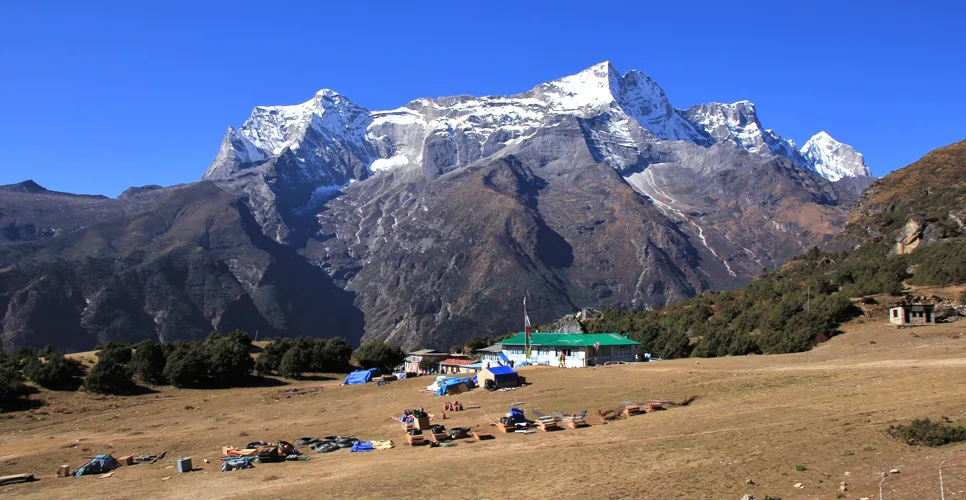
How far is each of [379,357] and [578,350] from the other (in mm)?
26955

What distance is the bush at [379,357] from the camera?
84812mm

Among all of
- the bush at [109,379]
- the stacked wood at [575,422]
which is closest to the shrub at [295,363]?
the bush at [109,379]

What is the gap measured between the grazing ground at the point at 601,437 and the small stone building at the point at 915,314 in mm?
3564

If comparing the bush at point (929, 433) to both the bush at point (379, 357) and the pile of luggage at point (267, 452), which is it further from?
the bush at point (379, 357)

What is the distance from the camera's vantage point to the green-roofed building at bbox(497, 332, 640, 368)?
68812 mm

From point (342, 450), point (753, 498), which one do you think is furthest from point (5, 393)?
point (753, 498)

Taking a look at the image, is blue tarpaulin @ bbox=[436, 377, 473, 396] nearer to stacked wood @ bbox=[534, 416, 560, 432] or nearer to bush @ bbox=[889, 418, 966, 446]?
stacked wood @ bbox=[534, 416, 560, 432]

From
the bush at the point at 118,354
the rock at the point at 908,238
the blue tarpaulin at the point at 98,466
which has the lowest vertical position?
the blue tarpaulin at the point at 98,466

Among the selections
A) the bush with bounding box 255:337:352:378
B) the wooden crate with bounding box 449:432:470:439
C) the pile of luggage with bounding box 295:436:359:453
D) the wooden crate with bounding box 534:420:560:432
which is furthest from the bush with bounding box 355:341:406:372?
the wooden crate with bounding box 534:420:560:432

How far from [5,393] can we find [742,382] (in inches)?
1928

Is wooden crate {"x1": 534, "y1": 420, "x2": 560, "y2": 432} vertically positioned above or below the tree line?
below

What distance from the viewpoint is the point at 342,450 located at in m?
34.8

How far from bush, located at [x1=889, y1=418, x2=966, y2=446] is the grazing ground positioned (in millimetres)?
484

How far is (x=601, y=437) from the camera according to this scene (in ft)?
105
